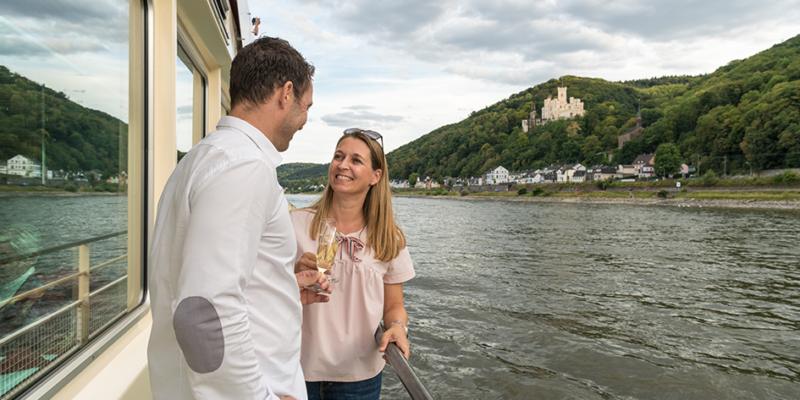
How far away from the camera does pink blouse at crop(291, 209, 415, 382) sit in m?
1.87

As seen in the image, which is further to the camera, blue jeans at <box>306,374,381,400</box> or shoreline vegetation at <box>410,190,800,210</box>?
shoreline vegetation at <box>410,190,800,210</box>

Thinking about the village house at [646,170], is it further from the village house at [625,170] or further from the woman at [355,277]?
the woman at [355,277]

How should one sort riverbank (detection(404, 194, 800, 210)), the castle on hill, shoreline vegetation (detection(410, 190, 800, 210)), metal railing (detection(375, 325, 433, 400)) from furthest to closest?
the castle on hill < shoreline vegetation (detection(410, 190, 800, 210)) < riverbank (detection(404, 194, 800, 210)) < metal railing (detection(375, 325, 433, 400))

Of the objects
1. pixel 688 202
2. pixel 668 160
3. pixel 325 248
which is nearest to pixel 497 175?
pixel 668 160

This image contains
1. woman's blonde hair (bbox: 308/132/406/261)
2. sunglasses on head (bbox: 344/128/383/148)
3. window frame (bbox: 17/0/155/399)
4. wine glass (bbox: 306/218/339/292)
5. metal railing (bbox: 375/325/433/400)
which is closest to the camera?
metal railing (bbox: 375/325/433/400)

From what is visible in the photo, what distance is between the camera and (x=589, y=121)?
109938mm

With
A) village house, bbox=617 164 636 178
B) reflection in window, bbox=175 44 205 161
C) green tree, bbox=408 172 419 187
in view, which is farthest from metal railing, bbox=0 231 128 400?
green tree, bbox=408 172 419 187

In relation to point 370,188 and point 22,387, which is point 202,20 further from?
point 22,387

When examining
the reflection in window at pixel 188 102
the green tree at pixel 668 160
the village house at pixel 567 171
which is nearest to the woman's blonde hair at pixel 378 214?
the reflection in window at pixel 188 102

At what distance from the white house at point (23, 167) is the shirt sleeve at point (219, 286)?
0.47m

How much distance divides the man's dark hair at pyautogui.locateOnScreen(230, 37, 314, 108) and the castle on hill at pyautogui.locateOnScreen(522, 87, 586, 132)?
13104 cm

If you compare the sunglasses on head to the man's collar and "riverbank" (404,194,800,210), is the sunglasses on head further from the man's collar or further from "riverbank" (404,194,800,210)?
"riverbank" (404,194,800,210)

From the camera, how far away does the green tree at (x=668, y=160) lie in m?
70.1

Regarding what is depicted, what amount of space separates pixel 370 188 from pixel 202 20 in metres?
1.83
